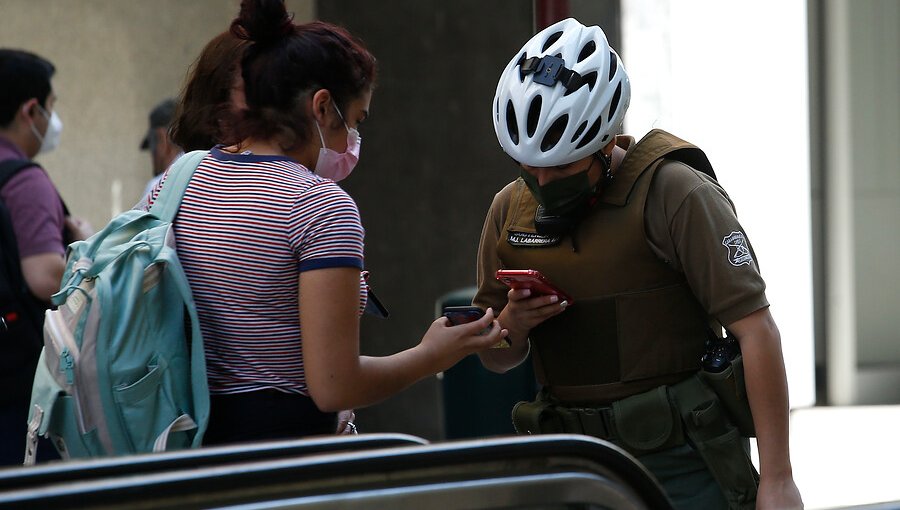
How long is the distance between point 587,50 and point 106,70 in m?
4.38

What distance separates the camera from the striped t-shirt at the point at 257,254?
2379mm

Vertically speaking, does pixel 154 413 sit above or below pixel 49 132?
below

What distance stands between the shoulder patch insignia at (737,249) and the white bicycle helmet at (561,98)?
38 cm

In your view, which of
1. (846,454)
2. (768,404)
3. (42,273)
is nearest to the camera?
(768,404)

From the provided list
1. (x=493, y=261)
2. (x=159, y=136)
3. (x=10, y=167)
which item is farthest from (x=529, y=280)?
(x=159, y=136)

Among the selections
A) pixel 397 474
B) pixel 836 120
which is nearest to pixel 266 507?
pixel 397 474

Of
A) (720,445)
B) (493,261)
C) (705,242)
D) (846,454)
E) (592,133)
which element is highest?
(592,133)

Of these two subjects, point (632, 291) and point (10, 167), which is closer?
point (632, 291)

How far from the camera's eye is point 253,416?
2.45 meters

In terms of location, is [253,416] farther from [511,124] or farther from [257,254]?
[511,124]

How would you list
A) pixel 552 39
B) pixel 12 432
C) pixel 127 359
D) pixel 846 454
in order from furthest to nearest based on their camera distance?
pixel 846 454 < pixel 12 432 < pixel 552 39 < pixel 127 359

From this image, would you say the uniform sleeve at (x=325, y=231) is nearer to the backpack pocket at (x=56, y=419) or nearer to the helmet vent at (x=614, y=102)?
the backpack pocket at (x=56, y=419)

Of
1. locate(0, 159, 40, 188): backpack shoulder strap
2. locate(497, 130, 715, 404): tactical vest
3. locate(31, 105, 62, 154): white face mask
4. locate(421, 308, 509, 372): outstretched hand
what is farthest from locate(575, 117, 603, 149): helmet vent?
locate(31, 105, 62, 154): white face mask

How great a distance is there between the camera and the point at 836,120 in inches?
294
